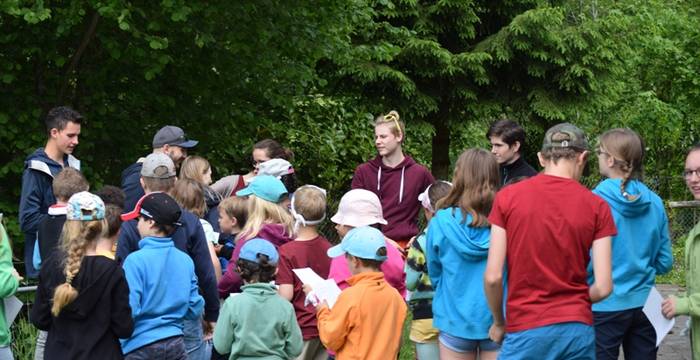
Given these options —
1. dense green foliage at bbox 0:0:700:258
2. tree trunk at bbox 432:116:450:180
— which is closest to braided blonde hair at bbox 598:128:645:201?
dense green foliage at bbox 0:0:700:258

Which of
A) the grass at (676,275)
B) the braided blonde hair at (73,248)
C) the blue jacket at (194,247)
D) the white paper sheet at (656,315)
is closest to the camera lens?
the braided blonde hair at (73,248)

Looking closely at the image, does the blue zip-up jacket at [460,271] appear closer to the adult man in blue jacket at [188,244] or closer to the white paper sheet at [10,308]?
the adult man in blue jacket at [188,244]

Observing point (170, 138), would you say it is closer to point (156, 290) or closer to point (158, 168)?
point (158, 168)

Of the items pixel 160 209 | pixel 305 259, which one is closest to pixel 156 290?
pixel 160 209

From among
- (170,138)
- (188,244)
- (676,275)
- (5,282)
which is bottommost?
(676,275)

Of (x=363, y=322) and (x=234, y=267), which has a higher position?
(x=363, y=322)

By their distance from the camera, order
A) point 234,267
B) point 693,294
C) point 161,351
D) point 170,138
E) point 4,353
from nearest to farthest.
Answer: point 693,294 < point 161,351 < point 4,353 < point 234,267 < point 170,138

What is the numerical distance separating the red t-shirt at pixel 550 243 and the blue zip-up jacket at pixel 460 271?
900mm

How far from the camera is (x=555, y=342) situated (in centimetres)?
477

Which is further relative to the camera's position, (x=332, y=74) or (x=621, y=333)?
(x=332, y=74)

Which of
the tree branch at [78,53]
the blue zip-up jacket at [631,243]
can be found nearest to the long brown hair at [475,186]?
the blue zip-up jacket at [631,243]

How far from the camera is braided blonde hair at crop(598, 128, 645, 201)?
5.90m

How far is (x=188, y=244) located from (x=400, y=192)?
7.40ft

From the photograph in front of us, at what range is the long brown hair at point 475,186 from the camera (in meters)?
5.75
